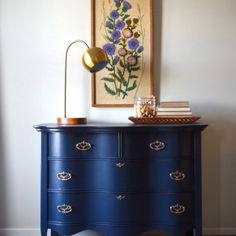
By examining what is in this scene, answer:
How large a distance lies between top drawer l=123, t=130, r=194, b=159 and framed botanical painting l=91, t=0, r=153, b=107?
521 millimetres

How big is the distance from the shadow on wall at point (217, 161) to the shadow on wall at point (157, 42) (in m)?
0.41

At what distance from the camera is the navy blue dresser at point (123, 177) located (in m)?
1.88

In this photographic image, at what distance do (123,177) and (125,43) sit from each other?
1.02 metres

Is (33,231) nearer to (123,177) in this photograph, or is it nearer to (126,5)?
(123,177)

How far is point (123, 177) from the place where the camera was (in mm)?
1874

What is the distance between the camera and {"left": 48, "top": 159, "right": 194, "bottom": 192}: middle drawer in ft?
6.16

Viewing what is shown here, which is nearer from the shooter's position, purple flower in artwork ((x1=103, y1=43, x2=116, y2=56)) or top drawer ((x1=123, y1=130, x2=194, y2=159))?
top drawer ((x1=123, y1=130, x2=194, y2=159))

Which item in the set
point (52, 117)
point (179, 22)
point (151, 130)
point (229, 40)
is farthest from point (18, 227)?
point (229, 40)

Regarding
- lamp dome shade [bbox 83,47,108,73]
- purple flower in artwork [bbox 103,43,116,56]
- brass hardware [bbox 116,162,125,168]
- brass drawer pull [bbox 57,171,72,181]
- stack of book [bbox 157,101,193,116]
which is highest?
purple flower in artwork [bbox 103,43,116,56]

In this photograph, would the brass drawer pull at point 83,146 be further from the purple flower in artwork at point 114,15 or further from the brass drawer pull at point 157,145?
the purple flower in artwork at point 114,15

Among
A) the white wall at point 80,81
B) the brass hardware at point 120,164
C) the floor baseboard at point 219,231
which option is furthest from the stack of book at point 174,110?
the floor baseboard at point 219,231

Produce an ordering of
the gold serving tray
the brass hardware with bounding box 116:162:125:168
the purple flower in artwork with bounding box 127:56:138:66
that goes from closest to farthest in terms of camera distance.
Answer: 1. the brass hardware with bounding box 116:162:125:168
2. the gold serving tray
3. the purple flower in artwork with bounding box 127:56:138:66

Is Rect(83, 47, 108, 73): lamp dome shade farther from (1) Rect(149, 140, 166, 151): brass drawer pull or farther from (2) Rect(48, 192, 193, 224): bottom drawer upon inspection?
(2) Rect(48, 192, 193, 224): bottom drawer

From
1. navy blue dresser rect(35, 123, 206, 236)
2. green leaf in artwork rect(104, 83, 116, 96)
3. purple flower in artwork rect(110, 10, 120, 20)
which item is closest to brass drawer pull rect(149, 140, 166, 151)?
navy blue dresser rect(35, 123, 206, 236)
